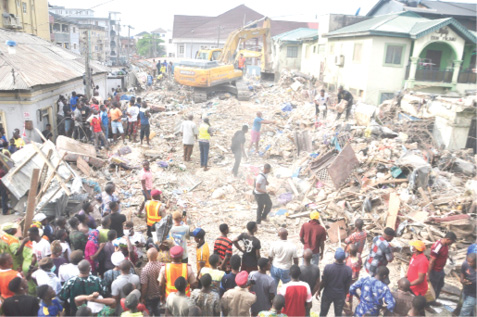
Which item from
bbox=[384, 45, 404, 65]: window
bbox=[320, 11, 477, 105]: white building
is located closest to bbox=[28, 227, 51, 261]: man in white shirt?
bbox=[320, 11, 477, 105]: white building

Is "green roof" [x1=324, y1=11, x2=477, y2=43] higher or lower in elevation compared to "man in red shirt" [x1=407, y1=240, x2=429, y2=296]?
higher

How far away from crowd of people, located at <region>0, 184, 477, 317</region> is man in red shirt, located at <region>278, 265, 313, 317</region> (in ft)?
0.04

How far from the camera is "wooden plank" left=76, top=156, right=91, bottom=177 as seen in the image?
31.8 feet

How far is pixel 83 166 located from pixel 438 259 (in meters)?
8.79

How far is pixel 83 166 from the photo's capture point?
979 centimetres

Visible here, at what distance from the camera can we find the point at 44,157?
8.49m

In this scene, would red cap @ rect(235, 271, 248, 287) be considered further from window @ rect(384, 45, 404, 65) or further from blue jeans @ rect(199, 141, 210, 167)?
window @ rect(384, 45, 404, 65)

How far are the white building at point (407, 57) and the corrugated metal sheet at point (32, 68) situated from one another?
15.4 meters

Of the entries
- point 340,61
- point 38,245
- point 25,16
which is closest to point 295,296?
point 38,245

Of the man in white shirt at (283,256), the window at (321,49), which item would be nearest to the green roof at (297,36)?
the window at (321,49)

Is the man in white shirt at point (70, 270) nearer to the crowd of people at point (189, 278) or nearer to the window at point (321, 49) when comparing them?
the crowd of people at point (189, 278)

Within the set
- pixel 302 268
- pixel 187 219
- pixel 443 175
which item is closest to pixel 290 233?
pixel 187 219

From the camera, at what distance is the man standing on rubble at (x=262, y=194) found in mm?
8039

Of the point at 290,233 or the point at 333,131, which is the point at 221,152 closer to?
the point at 333,131
